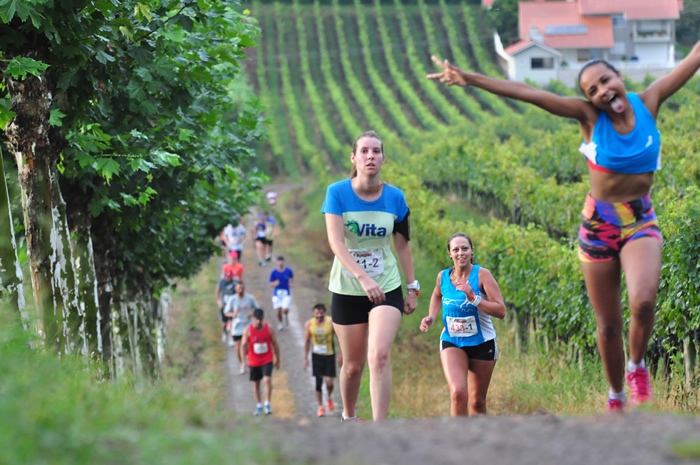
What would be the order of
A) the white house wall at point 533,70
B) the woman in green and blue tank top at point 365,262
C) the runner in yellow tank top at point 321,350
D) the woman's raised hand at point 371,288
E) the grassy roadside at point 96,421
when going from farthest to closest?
the white house wall at point 533,70 → the runner in yellow tank top at point 321,350 → the woman in green and blue tank top at point 365,262 → the woman's raised hand at point 371,288 → the grassy roadside at point 96,421

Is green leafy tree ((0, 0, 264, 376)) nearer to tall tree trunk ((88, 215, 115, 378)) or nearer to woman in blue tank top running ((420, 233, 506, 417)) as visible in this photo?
tall tree trunk ((88, 215, 115, 378))

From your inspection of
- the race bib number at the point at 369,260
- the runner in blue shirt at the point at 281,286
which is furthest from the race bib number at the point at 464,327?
the runner in blue shirt at the point at 281,286

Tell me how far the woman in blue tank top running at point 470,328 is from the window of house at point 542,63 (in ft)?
252

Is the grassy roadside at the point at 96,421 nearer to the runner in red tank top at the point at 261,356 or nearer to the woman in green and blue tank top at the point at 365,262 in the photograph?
the woman in green and blue tank top at the point at 365,262

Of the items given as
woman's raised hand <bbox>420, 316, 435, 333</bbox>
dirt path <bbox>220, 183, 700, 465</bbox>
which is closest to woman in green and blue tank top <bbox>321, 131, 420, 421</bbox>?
woman's raised hand <bbox>420, 316, 435, 333</bbox>

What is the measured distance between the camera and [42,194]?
11445 mm

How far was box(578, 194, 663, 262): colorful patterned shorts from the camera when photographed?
669cm

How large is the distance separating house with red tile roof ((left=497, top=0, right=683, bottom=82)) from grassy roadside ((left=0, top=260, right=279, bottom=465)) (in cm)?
7950

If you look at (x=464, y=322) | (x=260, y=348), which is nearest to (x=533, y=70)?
(x=260, y=348)

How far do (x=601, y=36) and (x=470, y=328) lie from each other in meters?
81.9

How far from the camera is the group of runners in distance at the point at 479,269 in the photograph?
21.8 ft

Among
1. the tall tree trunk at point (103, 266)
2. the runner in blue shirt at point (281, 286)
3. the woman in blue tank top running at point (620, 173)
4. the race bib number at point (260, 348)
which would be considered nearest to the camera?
the woman in blue tank top running at point (620, 173)

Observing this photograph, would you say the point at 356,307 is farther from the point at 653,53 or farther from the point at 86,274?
the point at 653,53

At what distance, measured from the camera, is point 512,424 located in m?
5.34
